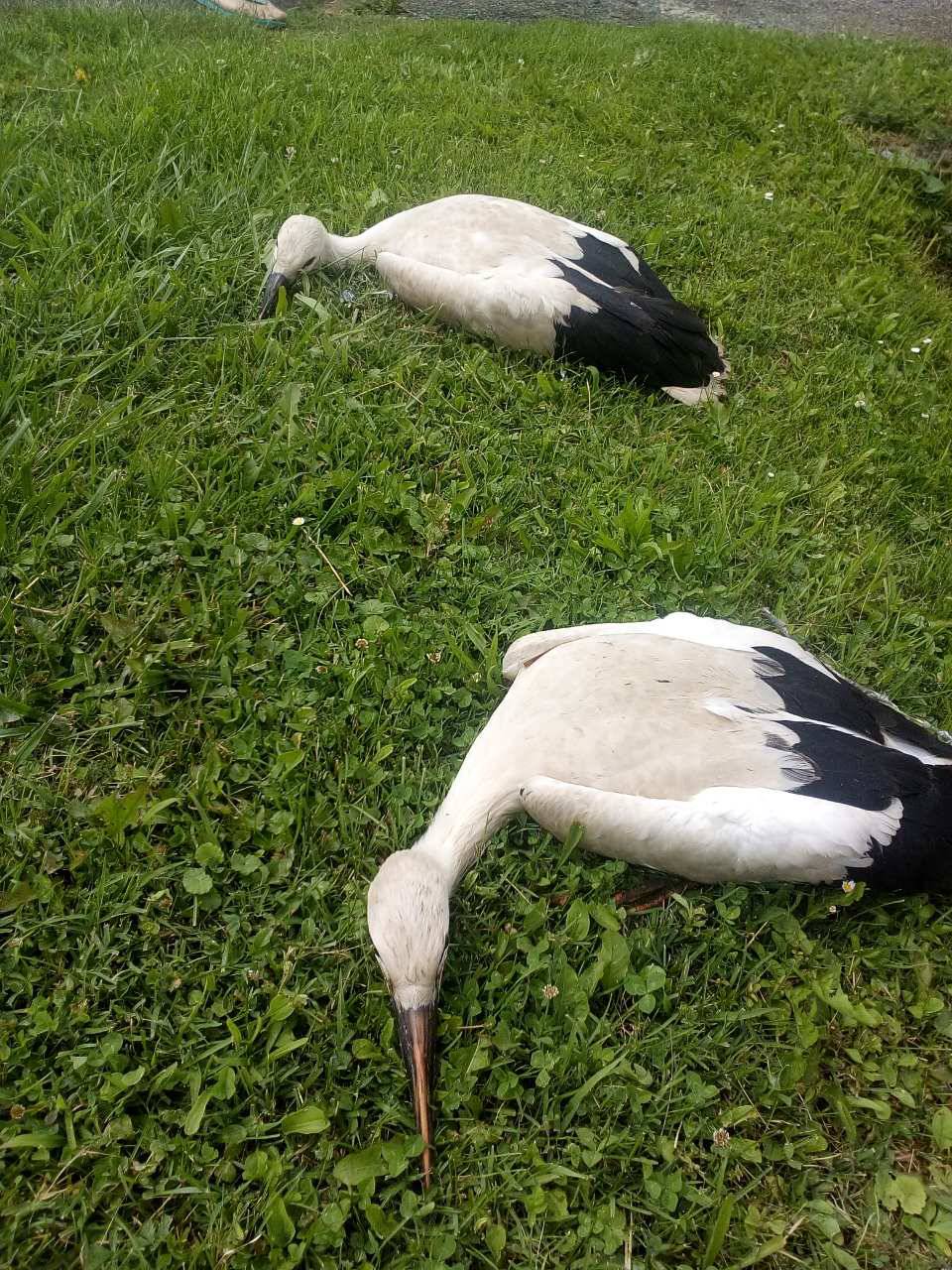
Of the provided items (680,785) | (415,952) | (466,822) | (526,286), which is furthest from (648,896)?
(526,286)

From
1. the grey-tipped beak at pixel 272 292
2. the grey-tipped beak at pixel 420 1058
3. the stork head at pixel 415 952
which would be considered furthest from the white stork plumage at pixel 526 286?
the grey-tipped beak at pixel 420 1058

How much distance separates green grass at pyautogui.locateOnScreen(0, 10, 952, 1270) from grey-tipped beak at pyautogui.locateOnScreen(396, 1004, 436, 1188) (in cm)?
5

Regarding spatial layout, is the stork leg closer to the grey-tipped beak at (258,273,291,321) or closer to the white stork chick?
the white stork chick

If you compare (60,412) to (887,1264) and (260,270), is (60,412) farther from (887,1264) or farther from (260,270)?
(887,1264)

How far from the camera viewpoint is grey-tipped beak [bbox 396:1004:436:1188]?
180 cm

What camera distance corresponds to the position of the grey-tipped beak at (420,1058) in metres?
1.80

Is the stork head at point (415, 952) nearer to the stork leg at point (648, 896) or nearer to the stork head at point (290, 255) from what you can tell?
the stork leg at point (648, 896)

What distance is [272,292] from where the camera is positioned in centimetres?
342

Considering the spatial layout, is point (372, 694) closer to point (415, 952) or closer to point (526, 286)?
point (415, 952)

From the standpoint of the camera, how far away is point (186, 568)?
2.58m

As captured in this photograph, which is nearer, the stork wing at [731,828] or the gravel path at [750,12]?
the stork wing at [731,828]

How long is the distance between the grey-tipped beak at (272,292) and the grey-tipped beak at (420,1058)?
262cm

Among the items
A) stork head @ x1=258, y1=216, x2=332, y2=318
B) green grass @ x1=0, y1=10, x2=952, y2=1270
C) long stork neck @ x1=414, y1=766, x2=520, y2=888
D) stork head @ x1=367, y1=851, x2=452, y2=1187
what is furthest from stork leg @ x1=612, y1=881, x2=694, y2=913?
stork head @ x1=258, y1=216, x2=332, y2=318

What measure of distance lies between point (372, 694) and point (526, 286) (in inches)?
72.9
